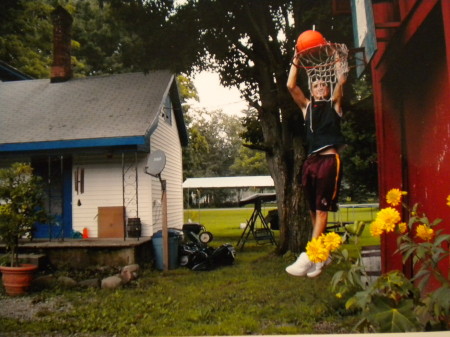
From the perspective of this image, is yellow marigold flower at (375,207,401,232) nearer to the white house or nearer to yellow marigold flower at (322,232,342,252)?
yellow marigold flower at (322,232,342,252)

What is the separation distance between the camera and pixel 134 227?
4832mm

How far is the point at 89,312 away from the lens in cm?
322

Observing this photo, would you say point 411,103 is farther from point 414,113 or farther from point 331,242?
point 331,242

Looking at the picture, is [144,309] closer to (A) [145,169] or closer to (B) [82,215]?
(B) [82,215]

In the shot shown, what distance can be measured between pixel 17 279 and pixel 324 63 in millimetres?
3657

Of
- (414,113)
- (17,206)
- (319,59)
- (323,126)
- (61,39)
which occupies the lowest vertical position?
(17,206)

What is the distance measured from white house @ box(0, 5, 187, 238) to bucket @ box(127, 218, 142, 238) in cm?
7

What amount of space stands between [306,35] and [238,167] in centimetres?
122

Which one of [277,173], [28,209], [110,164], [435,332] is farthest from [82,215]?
[435,332]

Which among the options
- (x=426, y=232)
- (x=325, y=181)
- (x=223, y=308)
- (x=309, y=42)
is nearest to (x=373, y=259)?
(x=426, y=232)

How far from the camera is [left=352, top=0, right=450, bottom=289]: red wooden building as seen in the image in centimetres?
258

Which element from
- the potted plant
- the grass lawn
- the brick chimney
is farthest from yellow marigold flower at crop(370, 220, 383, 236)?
the potted plant

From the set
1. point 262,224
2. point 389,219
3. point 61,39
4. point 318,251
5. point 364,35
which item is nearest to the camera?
point 318,251

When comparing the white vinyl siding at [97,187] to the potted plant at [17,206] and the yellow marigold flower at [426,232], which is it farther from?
the yellow marigold flower at [426,232]
